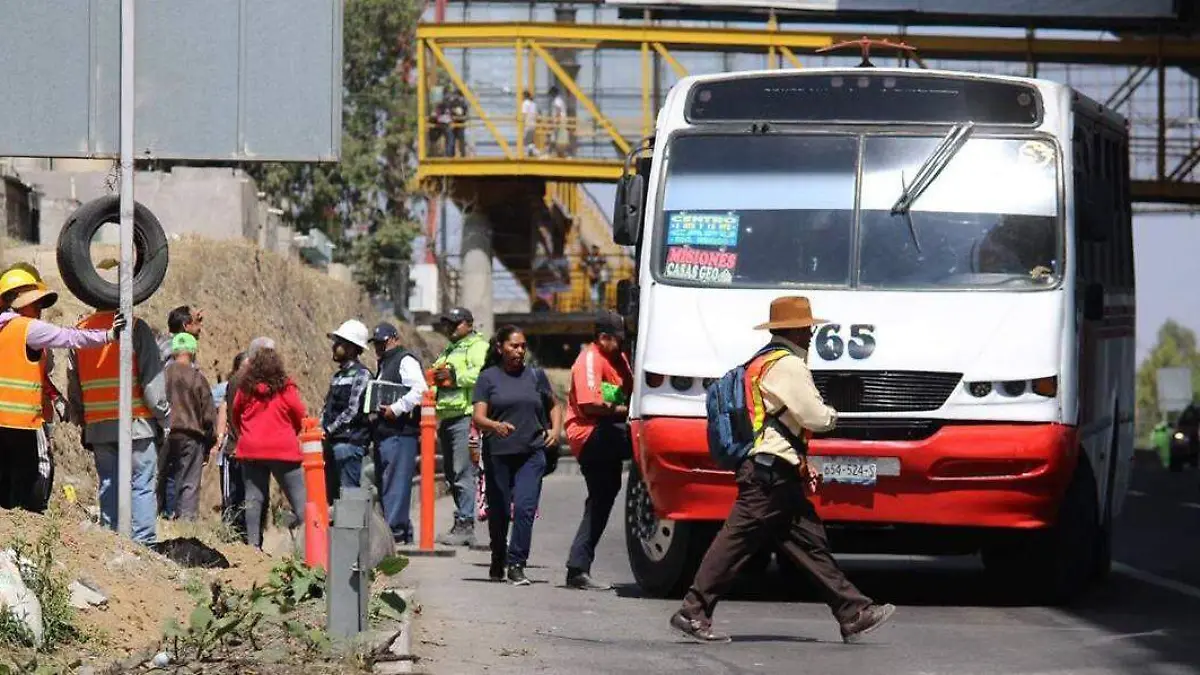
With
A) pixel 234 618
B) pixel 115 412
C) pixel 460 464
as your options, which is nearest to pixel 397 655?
pixel 234 618

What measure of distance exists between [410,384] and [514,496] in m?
3.07

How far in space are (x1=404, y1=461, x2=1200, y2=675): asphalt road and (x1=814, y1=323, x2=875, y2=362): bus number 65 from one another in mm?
1468

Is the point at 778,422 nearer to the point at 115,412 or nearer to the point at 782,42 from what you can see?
the point at 115,412

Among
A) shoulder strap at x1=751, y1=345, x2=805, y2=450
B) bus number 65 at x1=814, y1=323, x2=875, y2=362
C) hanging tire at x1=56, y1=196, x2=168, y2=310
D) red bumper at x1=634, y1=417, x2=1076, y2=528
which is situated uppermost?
hanging tire at x1=56, y1=196, x2=168, y2=310

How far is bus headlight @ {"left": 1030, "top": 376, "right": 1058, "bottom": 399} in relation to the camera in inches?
557

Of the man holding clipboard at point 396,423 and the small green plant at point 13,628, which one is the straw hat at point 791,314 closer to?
the small green plant at point 13,628

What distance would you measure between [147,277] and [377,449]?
569 centimetres

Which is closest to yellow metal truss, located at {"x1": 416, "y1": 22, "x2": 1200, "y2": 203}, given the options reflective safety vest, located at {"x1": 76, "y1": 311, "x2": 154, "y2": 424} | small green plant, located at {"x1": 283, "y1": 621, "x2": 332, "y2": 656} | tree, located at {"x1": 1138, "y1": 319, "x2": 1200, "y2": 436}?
reflective safety vest, located at {"x1": 76, "y1": 311, "x2": 154, "y2": 424}

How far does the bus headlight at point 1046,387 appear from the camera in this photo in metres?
14.1

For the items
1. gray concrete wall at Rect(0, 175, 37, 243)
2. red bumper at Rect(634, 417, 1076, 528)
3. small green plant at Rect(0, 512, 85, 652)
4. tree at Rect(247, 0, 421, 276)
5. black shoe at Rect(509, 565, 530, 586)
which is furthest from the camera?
tree at Rect(247, 0, 421, 276)

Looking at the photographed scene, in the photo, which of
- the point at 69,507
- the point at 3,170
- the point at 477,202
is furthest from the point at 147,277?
the point at 477,202

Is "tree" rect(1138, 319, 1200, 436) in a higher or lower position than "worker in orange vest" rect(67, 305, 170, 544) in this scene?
lower

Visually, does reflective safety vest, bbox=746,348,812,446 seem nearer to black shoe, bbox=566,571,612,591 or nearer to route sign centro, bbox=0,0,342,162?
route sign centro, bbox=0,0,342,162

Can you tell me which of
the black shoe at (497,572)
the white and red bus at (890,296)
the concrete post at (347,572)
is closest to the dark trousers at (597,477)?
the white and red bus at (890,296)
